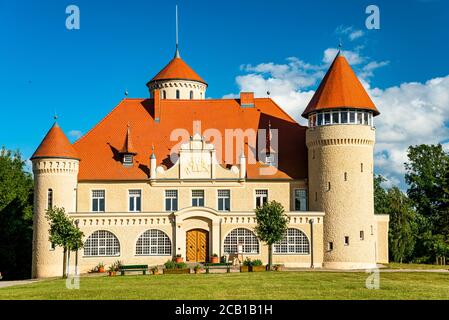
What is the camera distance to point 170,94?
61.5 metres

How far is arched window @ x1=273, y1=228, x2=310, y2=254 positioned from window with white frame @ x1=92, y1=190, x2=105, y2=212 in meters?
12.2

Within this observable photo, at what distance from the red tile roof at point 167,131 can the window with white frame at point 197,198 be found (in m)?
2.54

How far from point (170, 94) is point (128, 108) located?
6.65 m

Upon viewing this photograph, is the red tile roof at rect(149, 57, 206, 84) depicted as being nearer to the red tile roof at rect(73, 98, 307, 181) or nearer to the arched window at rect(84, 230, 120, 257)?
the red tile roof at rect(73, 98, 307, 181)

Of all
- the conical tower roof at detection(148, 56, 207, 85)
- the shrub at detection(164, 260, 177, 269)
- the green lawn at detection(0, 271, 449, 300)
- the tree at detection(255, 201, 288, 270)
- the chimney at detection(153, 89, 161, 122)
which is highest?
the conical tower roof at detection(148, 56, 207, 85)

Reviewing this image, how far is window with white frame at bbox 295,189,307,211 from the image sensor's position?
51281 mm

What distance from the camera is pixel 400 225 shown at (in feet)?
232

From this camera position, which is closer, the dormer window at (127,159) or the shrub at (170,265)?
the shrub at (170,265)

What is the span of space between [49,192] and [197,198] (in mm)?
→ 9915

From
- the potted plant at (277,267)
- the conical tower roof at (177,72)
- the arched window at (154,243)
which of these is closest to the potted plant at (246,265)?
the potted plant at (277,267)

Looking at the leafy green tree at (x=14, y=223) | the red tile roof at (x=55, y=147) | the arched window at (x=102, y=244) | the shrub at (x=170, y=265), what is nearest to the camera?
the shrub at (x=170, y=265)

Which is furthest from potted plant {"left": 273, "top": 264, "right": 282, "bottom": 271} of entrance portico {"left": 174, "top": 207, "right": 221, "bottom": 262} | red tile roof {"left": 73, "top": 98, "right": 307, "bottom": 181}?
red tile roof {"left": 73, "top": 98, "right": 307, "bottom": 181}

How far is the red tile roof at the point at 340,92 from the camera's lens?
4912 cm

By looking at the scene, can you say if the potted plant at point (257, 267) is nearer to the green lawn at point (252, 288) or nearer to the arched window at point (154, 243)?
the green lawn at point (252, 288)
